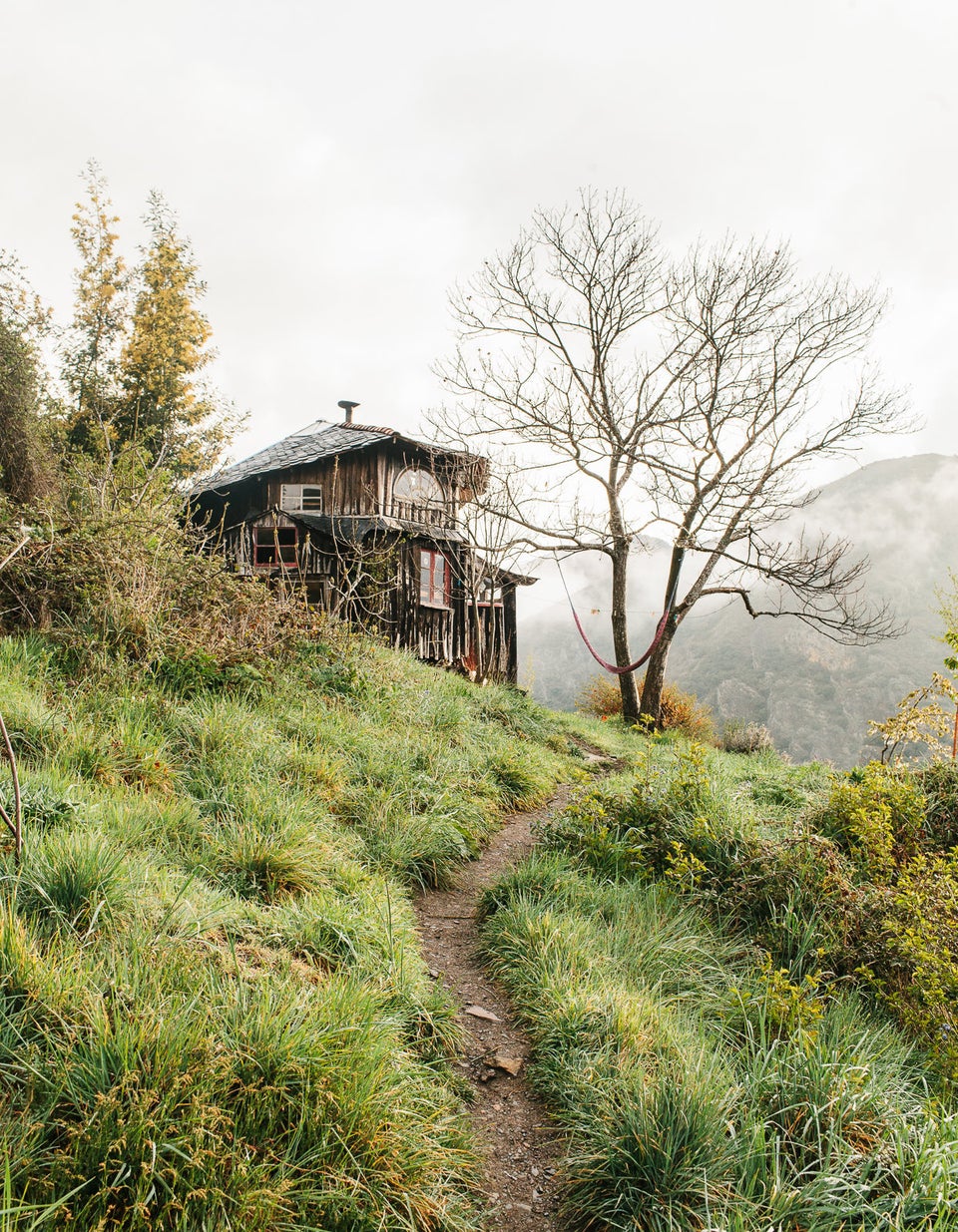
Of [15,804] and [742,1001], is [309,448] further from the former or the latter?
[742,1001]

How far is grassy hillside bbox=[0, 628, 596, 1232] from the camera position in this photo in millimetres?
1686

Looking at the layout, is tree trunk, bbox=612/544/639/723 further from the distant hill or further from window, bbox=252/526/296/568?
window, bbox=252/526/296/568

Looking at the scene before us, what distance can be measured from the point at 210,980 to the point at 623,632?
13.6m

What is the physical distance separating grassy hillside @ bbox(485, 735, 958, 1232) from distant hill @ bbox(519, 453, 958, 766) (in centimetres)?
1333

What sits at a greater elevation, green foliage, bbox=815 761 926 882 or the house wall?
the house wall

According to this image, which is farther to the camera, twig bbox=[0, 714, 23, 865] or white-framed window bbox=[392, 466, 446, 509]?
white-framed window bbox=[392, 466, 446, 509]

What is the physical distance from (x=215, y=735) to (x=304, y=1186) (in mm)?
3211

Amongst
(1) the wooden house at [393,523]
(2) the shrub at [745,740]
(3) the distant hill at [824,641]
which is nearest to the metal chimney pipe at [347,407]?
(1) the wooden house at [393,523]

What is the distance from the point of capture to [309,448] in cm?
2033

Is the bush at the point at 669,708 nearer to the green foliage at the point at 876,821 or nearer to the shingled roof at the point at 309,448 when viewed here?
the shingled roof at the point at 309,448

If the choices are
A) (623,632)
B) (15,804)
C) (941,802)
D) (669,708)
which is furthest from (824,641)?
(15,804)

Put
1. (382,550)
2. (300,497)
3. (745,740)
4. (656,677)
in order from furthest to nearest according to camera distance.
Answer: (300,497), (656,677), (745,740), (382,550)

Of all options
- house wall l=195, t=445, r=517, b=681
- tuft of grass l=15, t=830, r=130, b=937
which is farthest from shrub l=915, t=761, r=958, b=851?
house wall l=195, t=445, r=517, b=681

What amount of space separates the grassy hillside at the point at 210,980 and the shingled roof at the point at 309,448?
45.3 feet
